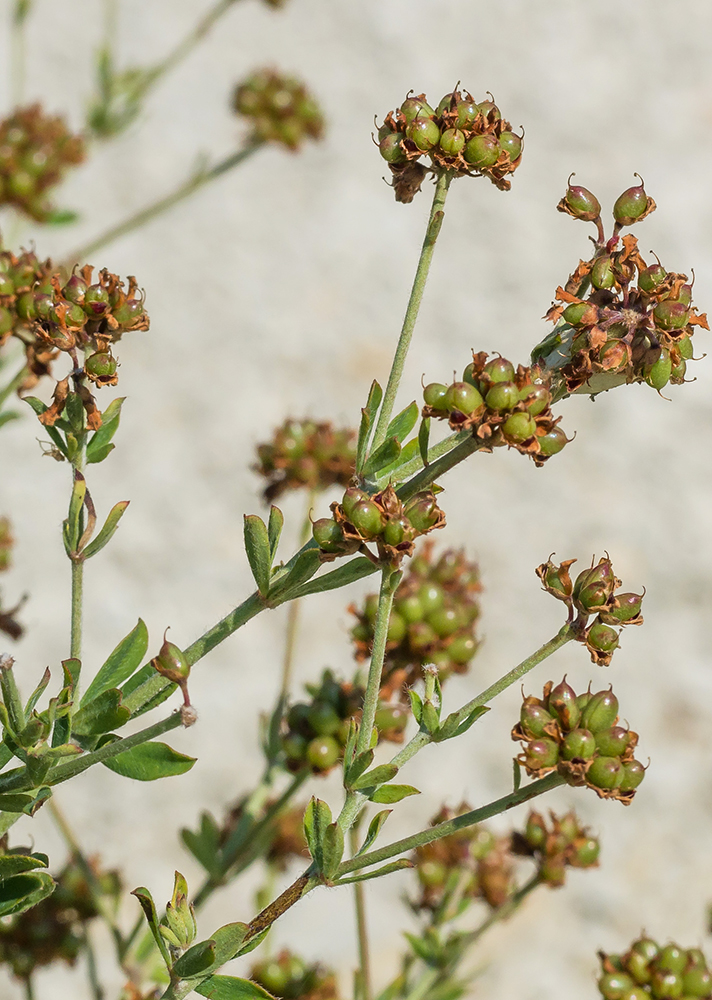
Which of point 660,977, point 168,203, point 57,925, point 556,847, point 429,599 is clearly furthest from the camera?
point 168,203

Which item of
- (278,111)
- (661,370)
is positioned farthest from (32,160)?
(661,370)

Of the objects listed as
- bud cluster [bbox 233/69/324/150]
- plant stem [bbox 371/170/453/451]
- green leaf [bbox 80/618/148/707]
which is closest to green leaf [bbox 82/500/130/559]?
green leaf [bbox 80/618/148/707]

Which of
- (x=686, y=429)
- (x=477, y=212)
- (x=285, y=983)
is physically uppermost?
(x=477, y=212)

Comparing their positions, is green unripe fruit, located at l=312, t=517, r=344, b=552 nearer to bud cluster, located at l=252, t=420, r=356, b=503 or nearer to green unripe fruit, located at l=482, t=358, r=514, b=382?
green unripe fruit, located at l=482, t=358, r=514, b=382

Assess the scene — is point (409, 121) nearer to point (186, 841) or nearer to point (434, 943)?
point (186, 841)

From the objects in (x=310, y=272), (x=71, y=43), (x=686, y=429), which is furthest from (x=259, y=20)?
(x=686, y=429)

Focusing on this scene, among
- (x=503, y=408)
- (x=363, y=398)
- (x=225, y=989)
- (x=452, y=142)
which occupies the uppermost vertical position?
(x=363, y=398)

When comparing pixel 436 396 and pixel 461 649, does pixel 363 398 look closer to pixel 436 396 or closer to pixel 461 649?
pixel 461 649
